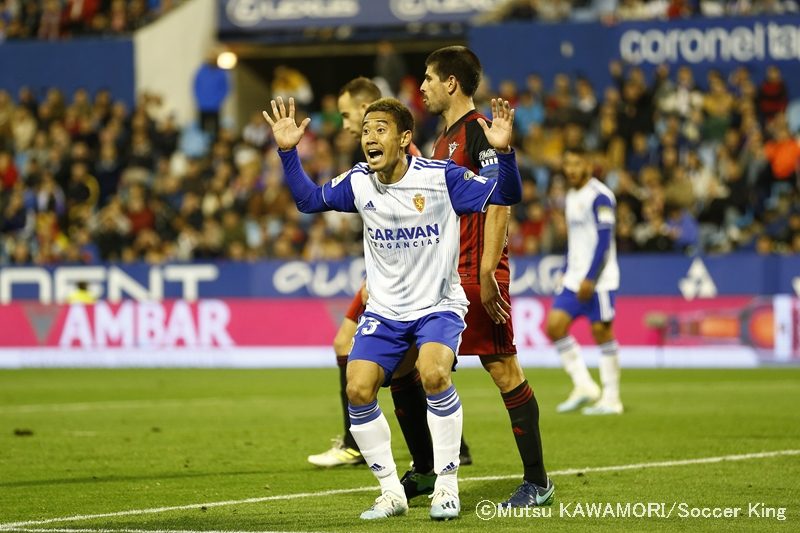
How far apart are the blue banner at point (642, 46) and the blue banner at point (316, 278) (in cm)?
600

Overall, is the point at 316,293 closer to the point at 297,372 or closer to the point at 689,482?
the point at 297,372

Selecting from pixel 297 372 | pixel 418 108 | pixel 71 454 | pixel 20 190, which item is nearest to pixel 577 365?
pixel 71 454

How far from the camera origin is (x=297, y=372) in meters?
20.4

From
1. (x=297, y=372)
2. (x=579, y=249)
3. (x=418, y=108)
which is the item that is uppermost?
(x=418, y=108)

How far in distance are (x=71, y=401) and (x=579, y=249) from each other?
601 centimetres

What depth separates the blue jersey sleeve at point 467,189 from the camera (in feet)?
24.3

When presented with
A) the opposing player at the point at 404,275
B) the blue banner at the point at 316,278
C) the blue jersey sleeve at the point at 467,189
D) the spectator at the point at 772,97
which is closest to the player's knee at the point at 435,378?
the opposing player at the point at 404,275

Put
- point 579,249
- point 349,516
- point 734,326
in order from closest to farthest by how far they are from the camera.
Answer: point 349,516 < point 579,249 < point 734,326

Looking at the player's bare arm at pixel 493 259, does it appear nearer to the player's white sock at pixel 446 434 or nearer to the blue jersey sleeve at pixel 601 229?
the player's white sock at pixel 446 434

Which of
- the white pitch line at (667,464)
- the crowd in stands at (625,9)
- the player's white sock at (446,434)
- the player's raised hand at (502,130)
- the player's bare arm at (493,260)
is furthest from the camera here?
the crowd in stands at (625,9)

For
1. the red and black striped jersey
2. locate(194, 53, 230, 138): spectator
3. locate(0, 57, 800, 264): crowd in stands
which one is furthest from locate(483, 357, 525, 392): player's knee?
locate(194, 53, 230, 138): spectator

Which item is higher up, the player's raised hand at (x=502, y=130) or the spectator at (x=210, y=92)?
the spectator at (x=210, y=92)

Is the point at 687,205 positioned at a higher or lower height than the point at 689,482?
higher

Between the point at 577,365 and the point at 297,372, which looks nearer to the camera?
the point at 577,365
